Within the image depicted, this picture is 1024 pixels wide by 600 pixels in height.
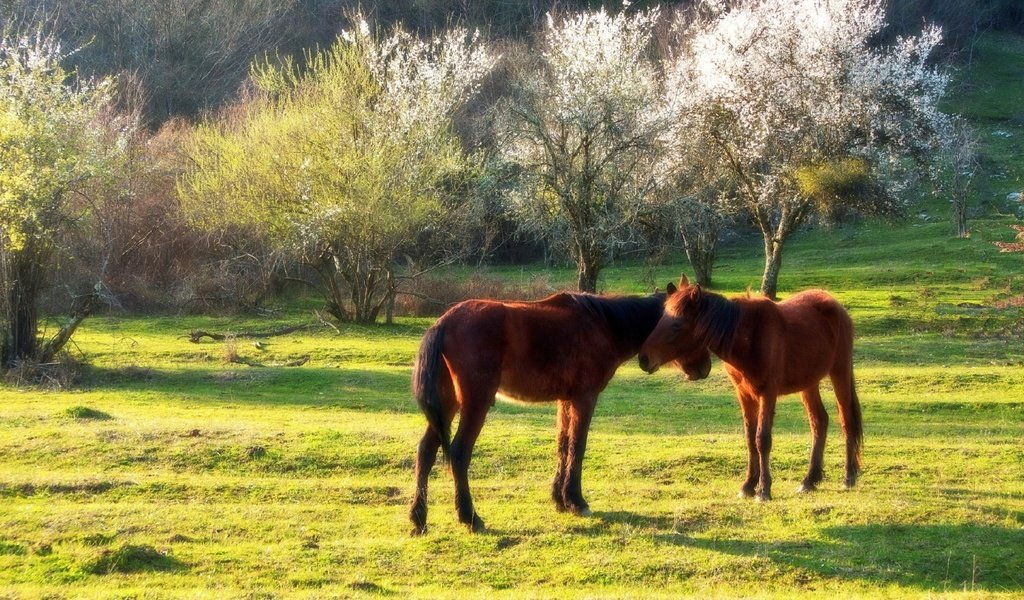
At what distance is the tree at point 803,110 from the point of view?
92.6 ft

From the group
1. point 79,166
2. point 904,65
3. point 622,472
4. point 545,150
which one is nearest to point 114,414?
point 79,166

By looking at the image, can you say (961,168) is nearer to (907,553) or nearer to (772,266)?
(772,266)

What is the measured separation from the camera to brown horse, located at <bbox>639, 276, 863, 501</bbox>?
28.9 feet

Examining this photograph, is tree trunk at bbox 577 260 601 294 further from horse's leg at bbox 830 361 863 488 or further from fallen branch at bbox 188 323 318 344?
horse's leg at bbox 830 361 863 488

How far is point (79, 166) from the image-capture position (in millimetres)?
19797

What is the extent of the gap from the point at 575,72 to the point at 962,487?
20758mm

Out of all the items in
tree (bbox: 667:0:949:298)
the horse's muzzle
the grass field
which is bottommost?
the grass field

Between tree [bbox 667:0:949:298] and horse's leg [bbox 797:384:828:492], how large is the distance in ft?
59.8

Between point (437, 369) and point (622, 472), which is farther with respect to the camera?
point (622, 472)

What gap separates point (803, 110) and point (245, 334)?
58.4 ft

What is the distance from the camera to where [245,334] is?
A: 2614cm

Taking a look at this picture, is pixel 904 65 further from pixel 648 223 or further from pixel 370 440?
pixel 370 440

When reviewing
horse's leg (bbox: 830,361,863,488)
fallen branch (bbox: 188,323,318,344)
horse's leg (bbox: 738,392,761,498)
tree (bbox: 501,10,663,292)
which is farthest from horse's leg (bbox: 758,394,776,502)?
fallen branch (bbox: 188,323,318,344)

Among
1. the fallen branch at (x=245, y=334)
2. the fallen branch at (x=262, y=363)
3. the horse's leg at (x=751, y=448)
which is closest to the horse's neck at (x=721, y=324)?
the horse's leg at (x=751, y=448)
